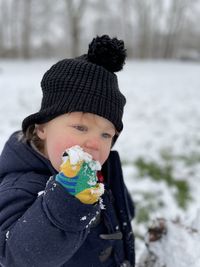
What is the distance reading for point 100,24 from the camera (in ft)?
102

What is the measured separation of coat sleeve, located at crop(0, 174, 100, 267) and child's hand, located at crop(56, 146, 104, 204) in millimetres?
23

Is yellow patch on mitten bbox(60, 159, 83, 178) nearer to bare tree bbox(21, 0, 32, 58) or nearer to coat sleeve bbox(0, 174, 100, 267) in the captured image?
coat sleeve bbox(0, 174, 100, 267)

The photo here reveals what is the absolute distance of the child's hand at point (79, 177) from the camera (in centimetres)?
129

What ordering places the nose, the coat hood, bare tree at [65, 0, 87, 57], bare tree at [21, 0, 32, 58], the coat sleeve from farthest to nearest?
1. bare tree at [21, 0, 32, 58]
2. bare tree at [65, 0, 87, 57]
3. the coat hood
4. the nose
5. the coat sleeve

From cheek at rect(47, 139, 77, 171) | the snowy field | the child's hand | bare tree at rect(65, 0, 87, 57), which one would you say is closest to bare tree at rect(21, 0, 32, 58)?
bare tree at rect(65, 0, 87, 57)

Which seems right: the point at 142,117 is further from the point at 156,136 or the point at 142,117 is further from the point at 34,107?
the point at 34,107

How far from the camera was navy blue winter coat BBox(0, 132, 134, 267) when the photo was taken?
1280mm

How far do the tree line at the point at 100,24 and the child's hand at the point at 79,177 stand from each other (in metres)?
22.4

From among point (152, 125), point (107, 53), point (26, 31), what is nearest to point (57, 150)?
point (107, 53)

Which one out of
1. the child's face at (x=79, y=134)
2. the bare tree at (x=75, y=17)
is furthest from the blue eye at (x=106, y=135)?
the bare tree at (x=75, y=17)

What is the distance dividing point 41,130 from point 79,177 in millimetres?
397

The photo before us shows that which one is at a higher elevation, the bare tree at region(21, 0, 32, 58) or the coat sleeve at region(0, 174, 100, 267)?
the coat sleeve at region(0, 174, 100, 267)

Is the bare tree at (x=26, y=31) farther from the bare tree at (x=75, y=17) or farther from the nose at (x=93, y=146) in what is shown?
the nose at (x=93, y=146)

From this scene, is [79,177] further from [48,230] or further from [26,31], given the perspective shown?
[26,31]
